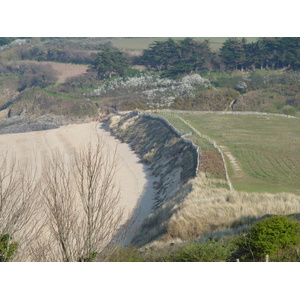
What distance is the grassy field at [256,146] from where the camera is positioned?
92.1 feet

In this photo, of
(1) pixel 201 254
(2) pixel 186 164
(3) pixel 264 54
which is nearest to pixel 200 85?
(3) pixel 264 54

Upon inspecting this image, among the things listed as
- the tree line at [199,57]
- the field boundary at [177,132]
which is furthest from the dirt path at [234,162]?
the tree line at [199,57]

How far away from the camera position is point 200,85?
7656cm

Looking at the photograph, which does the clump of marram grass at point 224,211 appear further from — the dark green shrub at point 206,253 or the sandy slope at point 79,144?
the dark green shrub at point 206,253

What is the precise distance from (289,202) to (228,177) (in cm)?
691

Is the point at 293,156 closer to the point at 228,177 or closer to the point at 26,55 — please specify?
the point at 228,177

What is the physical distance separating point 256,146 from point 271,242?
24362mm

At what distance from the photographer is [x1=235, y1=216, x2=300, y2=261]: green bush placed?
559 inches

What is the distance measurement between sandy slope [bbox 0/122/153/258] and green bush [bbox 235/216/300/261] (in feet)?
37.1

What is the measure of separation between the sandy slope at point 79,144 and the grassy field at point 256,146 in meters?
5.94

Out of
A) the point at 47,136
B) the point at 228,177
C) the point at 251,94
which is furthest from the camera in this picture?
the point at 251,94

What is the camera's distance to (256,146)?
124ft

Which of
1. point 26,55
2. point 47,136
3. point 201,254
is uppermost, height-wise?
point 26,55

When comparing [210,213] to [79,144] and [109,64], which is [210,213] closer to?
[79,144]
